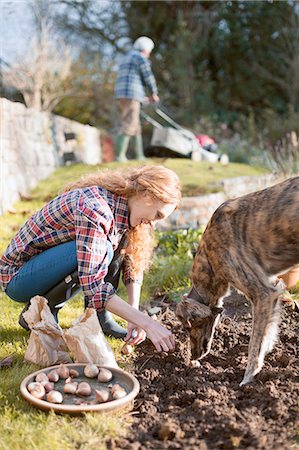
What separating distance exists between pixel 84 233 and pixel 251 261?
1078 mm

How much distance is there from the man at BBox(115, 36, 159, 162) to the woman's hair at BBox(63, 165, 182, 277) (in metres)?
7.12

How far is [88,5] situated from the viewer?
20906 mm

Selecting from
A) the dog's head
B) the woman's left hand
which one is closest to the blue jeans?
the woman's left hand

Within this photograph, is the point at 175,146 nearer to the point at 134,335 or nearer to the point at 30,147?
the point at 30,147

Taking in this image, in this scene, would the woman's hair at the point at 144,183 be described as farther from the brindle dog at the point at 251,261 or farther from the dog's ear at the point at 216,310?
the dog's ear at the point at 216,310

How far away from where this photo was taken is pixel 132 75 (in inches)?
433

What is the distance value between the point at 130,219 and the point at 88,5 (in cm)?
1898

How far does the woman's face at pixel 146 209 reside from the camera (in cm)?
369

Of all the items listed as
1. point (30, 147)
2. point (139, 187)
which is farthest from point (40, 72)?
point (139, 187)

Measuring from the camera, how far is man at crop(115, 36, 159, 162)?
1095cm

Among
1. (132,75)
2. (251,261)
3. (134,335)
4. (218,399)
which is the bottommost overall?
(218,399)

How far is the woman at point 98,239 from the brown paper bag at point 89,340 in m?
0.10

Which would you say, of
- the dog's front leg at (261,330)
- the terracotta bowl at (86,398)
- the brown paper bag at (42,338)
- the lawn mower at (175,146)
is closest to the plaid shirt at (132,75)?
the lawn mower at (175,146)

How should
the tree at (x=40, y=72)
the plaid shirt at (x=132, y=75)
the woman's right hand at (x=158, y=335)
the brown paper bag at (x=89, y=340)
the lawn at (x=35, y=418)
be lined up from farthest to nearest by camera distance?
the tree at (x=40, y=72)
the plaid shirt at (x=132, y=75)
the brown paper bag at (x=89, y=340)
the woman's right hand at (x=158, y=335)
the lawn at (x=35, y=418)
